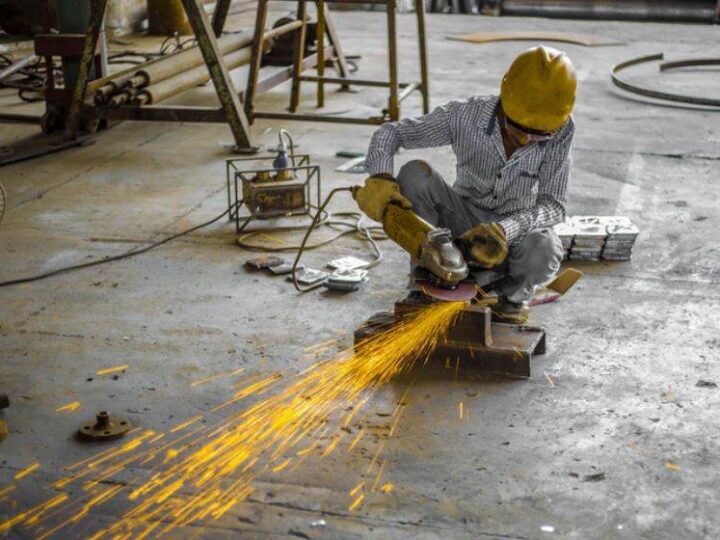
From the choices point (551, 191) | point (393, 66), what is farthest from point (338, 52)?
point (551, 191)

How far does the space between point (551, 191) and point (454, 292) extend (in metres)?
0.66

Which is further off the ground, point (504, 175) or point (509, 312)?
point (504, 175)

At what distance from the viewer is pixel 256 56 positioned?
766 cm

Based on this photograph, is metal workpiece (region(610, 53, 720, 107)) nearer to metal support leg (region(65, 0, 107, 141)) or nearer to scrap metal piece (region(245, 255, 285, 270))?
metal support leg (region(65, 0, 107, 141))

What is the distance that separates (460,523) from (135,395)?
1364mm

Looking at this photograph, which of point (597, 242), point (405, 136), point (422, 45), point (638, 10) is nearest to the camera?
point (405, 136)

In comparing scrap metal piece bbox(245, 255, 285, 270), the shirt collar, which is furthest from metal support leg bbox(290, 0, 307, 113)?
the shirt collar

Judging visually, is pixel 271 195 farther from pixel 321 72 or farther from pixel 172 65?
pixel 321 72

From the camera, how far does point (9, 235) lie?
5.50 metres

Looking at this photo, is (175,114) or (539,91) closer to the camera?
(539,91)

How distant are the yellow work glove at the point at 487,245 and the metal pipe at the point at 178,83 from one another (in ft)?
13.7

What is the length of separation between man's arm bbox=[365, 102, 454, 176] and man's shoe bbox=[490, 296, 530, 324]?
704mm

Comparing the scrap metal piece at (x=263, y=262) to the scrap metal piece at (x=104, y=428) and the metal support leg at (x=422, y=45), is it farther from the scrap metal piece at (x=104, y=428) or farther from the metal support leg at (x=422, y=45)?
the metal support leg at (x=422, y=45)

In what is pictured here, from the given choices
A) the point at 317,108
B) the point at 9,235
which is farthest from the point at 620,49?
the point at 9,235
